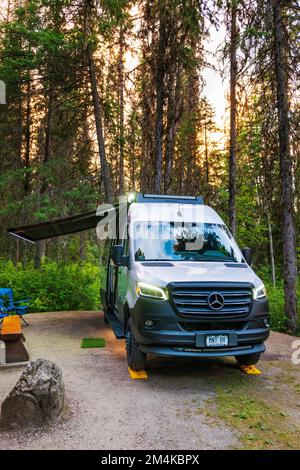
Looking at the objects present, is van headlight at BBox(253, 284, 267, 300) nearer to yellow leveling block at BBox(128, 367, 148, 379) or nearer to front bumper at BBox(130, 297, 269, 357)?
front bumper at BBox(130, 297, 269, 357)

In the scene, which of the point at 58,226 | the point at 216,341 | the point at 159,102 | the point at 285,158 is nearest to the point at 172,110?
the point at 159,102

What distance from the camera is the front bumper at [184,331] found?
5.38 metres

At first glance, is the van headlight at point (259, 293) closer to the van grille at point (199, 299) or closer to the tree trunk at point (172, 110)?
the van grille at point (199, 299)

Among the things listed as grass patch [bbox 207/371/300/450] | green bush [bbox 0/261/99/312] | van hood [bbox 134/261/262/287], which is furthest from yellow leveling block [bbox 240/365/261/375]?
green bush [bbox 0/261/99/312]

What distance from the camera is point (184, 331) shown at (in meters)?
5.42

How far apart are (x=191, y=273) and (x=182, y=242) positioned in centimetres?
116

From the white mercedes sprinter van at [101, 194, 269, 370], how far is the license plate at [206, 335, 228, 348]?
13mm

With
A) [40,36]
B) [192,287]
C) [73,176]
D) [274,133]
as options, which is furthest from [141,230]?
[73,176]

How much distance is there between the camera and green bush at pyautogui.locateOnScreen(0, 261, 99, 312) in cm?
1360

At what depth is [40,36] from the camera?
13.5 metres

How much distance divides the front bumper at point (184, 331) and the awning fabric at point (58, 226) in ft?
14.7

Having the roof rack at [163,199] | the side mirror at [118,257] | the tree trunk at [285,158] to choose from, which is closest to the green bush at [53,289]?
the tree trunk at [285,158]

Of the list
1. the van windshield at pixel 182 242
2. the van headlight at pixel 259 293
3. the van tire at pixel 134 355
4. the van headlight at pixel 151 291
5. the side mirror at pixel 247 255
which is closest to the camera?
the van headlight at pixel 151 291

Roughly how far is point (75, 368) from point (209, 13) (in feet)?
31.1
